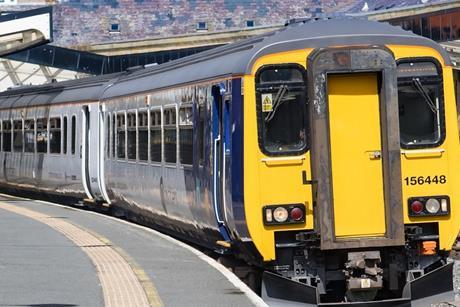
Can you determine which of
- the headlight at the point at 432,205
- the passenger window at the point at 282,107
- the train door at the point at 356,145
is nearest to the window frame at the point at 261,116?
the passenger window at the point at 282,107

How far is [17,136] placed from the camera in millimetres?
28547

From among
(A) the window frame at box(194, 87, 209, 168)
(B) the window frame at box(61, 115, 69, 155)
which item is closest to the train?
(A) the window frame at box(194, 87, 209, 168)

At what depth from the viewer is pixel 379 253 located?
445 inches

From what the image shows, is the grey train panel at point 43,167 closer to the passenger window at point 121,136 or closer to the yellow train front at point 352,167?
the passenger window at point 121,136

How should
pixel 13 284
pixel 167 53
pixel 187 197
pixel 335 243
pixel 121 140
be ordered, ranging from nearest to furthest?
pixel 335 243 < pixel 13 284 < pixel 187 197 < pixel 121 140 < pixel 167 53

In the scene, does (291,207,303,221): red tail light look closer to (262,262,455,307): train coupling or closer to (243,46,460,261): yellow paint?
(243,46,460,261): yellow paint

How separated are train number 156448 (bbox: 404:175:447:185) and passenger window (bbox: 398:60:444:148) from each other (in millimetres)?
320

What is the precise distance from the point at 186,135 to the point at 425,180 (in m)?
3.94

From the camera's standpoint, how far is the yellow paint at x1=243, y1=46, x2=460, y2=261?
11.3 m

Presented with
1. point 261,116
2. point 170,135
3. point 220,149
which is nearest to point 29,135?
point 170,135

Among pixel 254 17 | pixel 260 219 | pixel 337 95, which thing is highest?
pixel 254 17

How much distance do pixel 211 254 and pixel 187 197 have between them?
973 millimetres

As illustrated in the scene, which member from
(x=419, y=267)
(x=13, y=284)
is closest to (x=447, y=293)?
(x=419, y=267)

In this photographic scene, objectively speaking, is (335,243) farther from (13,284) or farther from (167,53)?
(167,53)
